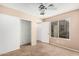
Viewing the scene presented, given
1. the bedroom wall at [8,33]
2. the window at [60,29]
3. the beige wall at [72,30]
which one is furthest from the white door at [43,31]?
the bedroom wall at [8,33]

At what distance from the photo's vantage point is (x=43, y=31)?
2.80 meters

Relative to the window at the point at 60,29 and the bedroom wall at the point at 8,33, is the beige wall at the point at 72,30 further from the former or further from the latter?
the bedroom wall at the point at 8,33

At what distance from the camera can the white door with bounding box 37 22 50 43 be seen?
2.65 m

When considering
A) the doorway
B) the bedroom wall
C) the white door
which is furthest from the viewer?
the doorway

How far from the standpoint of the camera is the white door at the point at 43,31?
8.71 feet

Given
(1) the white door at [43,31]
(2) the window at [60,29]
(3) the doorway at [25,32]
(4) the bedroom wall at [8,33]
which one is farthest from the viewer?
(3) the doorway at [25,32]

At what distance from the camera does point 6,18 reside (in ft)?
8.09

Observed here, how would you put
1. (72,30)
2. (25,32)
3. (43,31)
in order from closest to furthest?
(72,30) → (43,31) → (25,32)

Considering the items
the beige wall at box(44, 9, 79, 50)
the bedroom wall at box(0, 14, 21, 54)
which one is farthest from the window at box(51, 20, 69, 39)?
the bedroom wall at box(0, 14, 21, 54)

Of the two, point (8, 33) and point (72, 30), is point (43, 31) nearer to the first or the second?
point (72, 30)

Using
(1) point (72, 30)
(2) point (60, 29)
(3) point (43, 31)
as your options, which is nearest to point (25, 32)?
(3) point (43, 31)

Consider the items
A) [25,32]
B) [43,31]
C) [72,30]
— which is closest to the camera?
[72,30]

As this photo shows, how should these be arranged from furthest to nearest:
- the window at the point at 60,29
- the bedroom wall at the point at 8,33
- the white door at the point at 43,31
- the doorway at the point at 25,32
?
1. the doorway at the point at 25,32
2. the white door at the point at 43,31
3. the window at the point at 60,29
4. the bedroom wall at the point at 8,33

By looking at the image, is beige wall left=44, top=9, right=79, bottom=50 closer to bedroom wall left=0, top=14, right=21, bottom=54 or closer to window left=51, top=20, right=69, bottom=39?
window left=51, top=20, right=69, bottom=39
